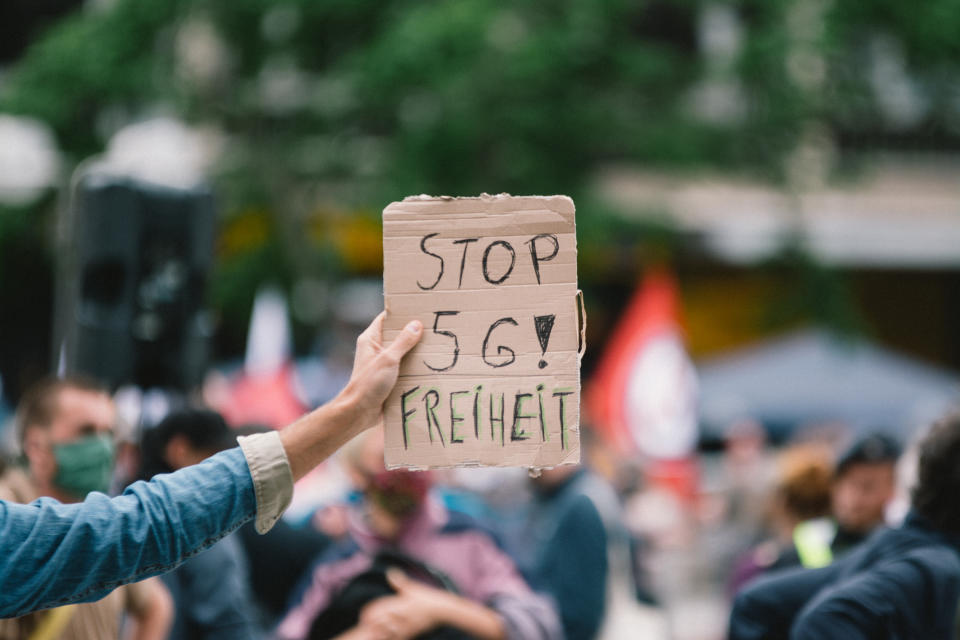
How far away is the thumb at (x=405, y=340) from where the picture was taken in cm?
229

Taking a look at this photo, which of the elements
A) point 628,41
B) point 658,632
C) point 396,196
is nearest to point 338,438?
point 658,632

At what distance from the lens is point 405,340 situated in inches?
91.6

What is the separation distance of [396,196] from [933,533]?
7.60 metres

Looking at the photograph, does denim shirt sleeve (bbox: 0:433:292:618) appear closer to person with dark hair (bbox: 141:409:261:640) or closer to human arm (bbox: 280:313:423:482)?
human arm (bbox: 280:313:423:482)

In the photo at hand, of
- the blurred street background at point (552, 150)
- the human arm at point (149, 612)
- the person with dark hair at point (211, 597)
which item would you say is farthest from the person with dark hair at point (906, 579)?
the blurred street background at point (552, 150)

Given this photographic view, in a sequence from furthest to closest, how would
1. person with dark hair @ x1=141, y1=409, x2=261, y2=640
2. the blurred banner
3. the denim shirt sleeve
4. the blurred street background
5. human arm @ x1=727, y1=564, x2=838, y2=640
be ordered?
1. the blurred street background
2. the blurred banner
3. person with dark hair @ x1=141, y1=409, x2=261, y2=640
4. human arm @ x1=727, y1=564, x2=838, y2=640
5. the denim shirt sleeve

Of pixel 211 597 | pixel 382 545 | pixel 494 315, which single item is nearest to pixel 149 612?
pixel 211 597

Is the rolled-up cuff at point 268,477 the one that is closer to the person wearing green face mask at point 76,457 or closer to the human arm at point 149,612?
the person wearing green face mask at point 76,457

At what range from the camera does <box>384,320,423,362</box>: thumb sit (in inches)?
90.4

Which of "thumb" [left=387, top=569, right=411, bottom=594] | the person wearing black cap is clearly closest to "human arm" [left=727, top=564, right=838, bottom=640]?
the person wearing black cap

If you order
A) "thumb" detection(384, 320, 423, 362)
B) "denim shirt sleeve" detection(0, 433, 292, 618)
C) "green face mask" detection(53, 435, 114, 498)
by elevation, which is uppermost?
"thumb" detection(384, 320, 423, 362)

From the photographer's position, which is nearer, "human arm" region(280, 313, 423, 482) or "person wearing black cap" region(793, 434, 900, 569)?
"human arm" region(280, 313, 423, 482)

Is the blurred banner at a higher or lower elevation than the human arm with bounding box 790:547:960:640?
lower

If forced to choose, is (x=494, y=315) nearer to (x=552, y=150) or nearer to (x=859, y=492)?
(x=859, y=492)
